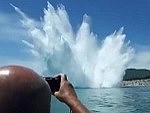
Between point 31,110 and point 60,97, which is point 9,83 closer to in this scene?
point 31,110

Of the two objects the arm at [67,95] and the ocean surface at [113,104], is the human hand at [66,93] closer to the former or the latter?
the arm at [67,95]

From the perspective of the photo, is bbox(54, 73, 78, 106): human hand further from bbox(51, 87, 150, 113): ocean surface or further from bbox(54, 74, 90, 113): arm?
bbox(51, 87, 150, 113): ocean surface

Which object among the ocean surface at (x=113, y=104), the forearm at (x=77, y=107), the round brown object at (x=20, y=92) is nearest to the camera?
the round brown object at (x=20, y=92)

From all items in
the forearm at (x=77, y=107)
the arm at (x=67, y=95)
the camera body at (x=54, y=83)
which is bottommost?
the forearm at (x=77, y=107)

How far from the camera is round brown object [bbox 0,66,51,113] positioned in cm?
123

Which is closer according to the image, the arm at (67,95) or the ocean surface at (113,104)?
the arm at (67,95)

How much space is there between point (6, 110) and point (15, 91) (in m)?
0.06

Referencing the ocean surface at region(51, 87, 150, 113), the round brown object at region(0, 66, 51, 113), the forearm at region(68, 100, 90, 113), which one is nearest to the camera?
the round brown object at region(0, 66, 51, 113)

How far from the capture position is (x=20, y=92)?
1.22m

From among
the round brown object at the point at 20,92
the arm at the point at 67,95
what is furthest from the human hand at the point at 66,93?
the round brown object at the point at 20,92

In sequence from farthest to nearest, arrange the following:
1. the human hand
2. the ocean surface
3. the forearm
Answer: the ocean surface < the human hand < the forearm

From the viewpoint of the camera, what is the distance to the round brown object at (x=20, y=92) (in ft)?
4.04

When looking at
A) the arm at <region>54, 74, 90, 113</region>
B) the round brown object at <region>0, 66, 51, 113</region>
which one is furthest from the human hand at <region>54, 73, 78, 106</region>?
the round brown object at <region>0, 66, 51, 113</region>

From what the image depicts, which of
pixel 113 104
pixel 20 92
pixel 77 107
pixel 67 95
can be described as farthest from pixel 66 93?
pixel 113 104
